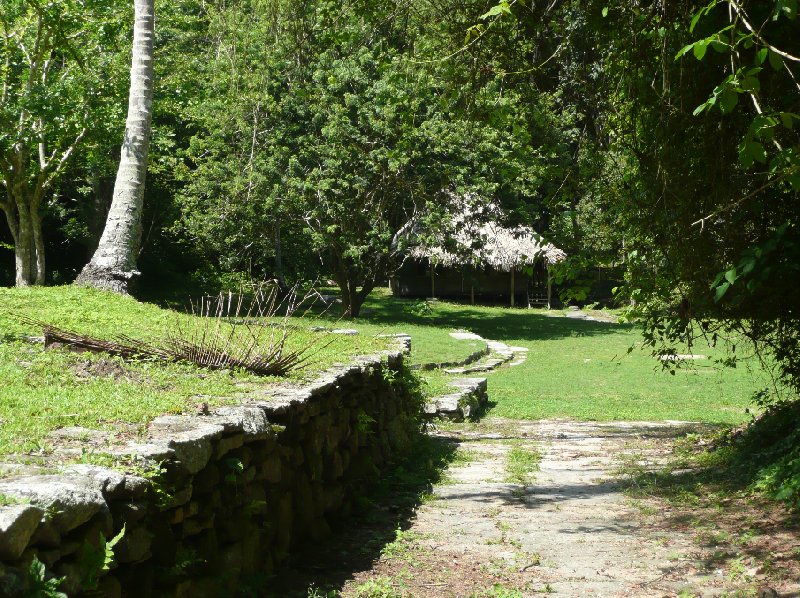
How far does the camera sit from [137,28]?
12688mm

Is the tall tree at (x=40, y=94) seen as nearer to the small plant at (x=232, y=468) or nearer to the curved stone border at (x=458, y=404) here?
the curved stone border at (x=458, y=404)

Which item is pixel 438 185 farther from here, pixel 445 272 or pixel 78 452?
pixel 78 452

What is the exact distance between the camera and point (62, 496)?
288 cm

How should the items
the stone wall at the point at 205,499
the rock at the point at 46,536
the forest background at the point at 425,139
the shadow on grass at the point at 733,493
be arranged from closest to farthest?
the rock at the point at 46,536, the stone wall at the point at 205,499, the shadow on grass at the point at 733,493, the forest background at the point at 425,139

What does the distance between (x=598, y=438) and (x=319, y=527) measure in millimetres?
5220

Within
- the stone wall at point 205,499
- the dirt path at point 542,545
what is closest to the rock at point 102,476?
the stone wall at point 205,499

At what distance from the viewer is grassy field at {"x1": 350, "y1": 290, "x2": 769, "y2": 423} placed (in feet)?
44.1

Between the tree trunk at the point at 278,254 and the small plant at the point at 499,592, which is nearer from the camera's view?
the small plant at the point at 499,592

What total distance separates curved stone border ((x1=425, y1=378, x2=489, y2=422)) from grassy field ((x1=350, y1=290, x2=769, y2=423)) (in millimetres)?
433

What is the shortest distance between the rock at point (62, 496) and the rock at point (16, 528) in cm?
18

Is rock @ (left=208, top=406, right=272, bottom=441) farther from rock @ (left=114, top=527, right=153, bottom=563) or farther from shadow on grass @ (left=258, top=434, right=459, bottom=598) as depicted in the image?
rock @ (left=114, top=527, right=153, bottom=563)

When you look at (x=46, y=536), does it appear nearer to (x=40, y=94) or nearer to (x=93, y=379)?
(x=93, y=379)

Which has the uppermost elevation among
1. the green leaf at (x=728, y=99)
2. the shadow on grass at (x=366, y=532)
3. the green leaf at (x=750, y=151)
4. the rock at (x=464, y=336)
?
the green leaf at (x=728, y=99)

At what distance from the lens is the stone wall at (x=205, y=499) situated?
2.85 metres
